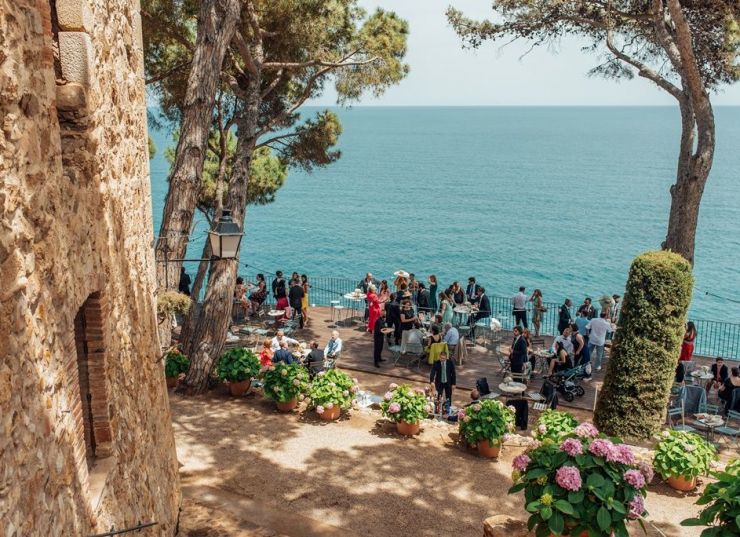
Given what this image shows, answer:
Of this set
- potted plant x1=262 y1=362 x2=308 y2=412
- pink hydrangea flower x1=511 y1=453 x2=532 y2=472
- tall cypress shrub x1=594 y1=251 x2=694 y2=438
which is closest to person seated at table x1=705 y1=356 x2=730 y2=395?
tall cypress shrub x1=594 y1=251 x2=694 y2=438

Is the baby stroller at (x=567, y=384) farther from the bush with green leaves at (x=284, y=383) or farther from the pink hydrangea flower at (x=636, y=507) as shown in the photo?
the pink hydrangea flower at (x=636, y=507)

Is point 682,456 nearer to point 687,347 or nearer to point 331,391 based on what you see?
point 331,391

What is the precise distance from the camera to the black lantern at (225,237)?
29.4 feet

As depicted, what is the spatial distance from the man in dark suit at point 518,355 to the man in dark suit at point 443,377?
7.00ft

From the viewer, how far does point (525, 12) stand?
53.3ft

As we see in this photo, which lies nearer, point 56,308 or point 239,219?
point 56,308

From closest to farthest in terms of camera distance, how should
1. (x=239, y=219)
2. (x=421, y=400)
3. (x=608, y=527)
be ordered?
(x=608, y=527)
(x=421, y=400)
(x=239, y=219)

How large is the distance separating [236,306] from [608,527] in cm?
1488

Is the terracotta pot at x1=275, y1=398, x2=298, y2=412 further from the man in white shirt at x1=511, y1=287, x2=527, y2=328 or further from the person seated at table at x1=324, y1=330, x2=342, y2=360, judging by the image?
the man in white shirt at x1=511, y1=287, x2=527, y2=328

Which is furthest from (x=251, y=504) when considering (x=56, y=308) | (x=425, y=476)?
(x=56, y=308)

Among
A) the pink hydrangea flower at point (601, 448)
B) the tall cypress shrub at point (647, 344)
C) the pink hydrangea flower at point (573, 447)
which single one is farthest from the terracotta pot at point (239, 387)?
the pink hydrangea flower at point (601, 448)

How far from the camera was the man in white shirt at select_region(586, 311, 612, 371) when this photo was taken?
50.6 feet

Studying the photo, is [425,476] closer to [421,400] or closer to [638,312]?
[421,400]

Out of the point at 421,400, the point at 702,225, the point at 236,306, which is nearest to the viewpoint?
the point at 421,400
